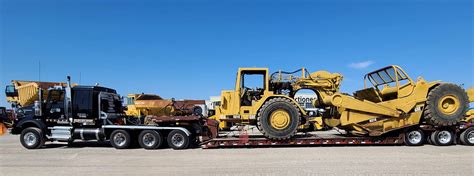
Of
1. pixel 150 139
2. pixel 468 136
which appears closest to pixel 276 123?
pixel 150 139

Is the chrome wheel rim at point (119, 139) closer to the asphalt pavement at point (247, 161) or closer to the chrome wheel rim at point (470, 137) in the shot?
the asphalt pavement at point (247, 161)

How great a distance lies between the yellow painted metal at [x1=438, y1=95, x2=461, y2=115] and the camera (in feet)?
42.3

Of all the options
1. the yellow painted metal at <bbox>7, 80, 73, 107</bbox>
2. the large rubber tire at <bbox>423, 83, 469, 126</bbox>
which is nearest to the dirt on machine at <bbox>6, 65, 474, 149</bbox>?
the large rubber tire at <bbox>423, 83, 469, 126</bbox>

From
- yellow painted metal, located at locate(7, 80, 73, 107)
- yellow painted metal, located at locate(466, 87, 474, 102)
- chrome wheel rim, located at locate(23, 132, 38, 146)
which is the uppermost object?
yellow painted metal, located at locate(7, 80, 73, 107)

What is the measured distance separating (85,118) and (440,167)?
37.6 ft

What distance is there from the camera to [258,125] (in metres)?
13.0

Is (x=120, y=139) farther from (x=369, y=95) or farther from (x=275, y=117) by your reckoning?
(x=369, y=95)

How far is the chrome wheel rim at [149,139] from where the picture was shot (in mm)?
13008

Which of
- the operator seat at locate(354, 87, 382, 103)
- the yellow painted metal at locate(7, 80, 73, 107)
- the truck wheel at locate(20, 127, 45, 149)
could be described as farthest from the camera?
the yellow painted metal at locate(7, 80, 73, 107)

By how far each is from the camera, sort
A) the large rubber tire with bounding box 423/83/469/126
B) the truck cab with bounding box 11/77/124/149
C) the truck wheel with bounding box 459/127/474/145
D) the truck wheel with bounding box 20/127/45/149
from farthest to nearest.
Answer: the truck cab with bounding box 11/77/124/149, the truck wheel with bounding box 20/127/45/149, the truck wheel with bounding box 459/127/474/145, the large rubber tire with bounding box 423/83/469/126

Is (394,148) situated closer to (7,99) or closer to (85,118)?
(85,118)

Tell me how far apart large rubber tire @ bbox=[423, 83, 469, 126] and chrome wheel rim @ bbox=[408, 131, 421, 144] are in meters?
0.56

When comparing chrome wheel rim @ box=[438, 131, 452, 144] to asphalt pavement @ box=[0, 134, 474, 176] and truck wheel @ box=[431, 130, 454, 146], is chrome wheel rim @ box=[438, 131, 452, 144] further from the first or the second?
asphalt pavement @ box=[0, 134, 474, 176]

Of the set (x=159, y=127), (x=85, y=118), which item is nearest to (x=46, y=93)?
(x=85, y=118)
